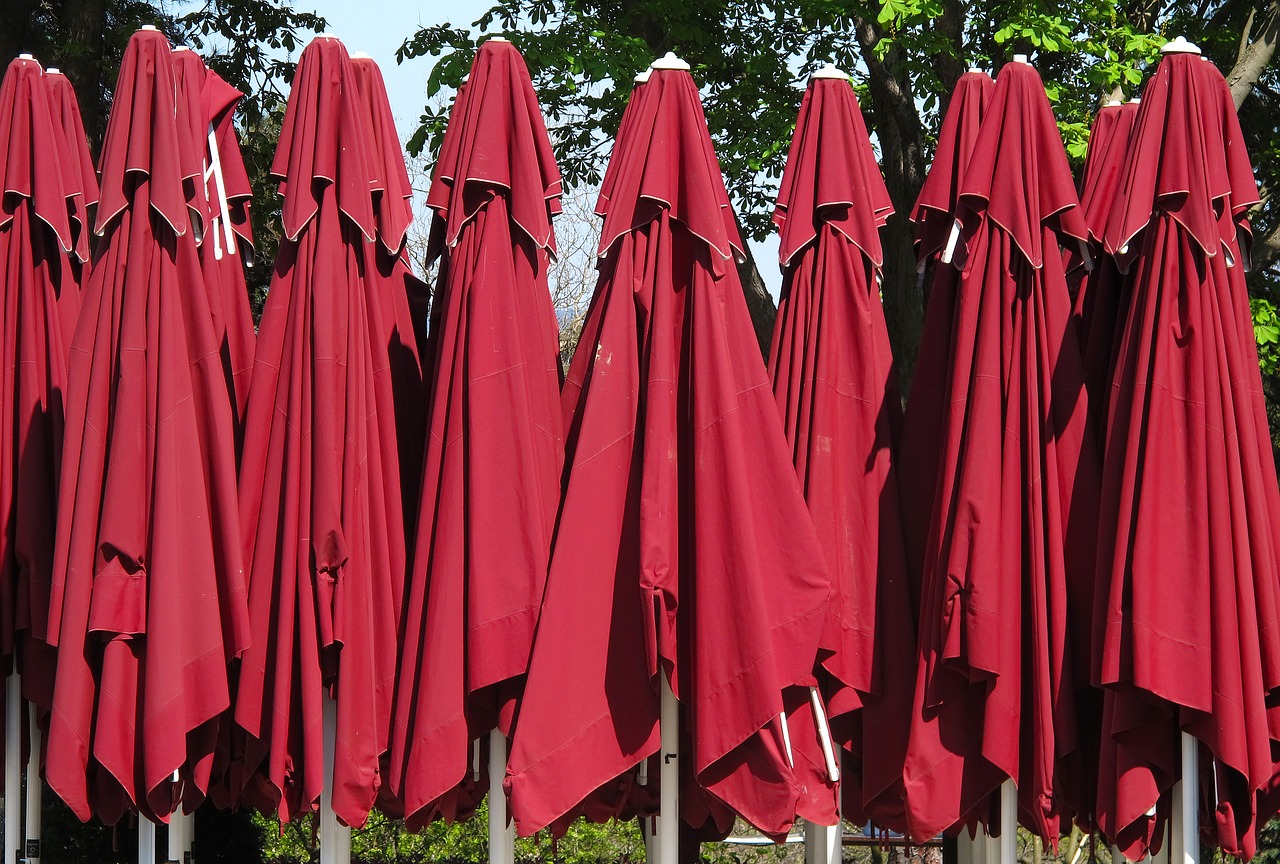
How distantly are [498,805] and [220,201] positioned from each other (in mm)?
2172

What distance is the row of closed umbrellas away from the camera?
375 centimetres

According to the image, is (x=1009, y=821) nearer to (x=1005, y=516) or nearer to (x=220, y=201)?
(x=1005, y=516)

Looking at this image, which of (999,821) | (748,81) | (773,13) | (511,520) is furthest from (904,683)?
(773,13)

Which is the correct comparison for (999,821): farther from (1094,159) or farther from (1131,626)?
(1094,159)

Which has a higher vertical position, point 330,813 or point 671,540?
point 671,540

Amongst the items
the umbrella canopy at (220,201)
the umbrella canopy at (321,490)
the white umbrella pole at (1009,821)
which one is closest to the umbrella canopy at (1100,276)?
the white umbrella pole at (1009,821)

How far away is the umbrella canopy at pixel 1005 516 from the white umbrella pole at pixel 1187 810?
31 cm

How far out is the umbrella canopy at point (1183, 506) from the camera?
3621mm

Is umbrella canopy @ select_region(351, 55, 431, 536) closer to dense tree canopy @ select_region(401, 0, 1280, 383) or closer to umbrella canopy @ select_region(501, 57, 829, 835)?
umbrella canopy @ select_region(501, 57, 829, 835)

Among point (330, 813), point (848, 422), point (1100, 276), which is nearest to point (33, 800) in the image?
point (330, 813)

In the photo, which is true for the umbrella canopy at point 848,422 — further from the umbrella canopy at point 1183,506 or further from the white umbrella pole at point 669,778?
the umbrella canopy at point 1183,506

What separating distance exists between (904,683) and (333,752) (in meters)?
1.79

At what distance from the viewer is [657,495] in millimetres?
3787

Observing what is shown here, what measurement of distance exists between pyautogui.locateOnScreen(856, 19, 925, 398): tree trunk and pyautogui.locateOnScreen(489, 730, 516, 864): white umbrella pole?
18.3ft
